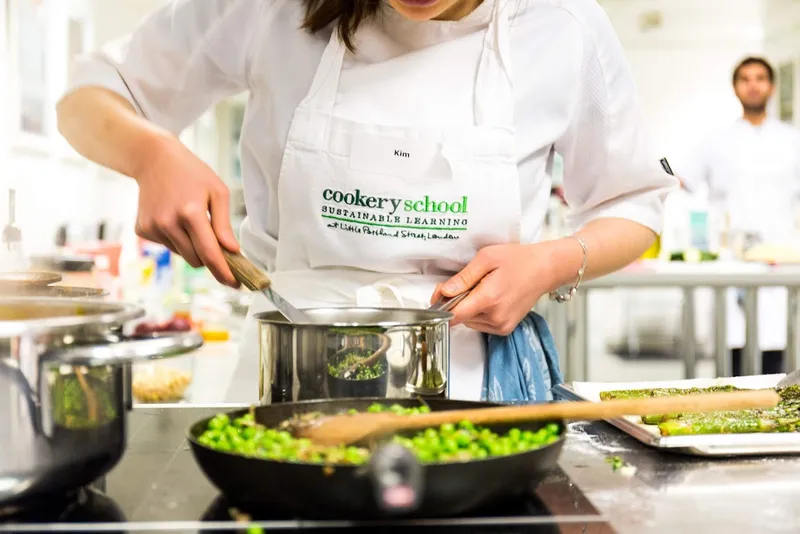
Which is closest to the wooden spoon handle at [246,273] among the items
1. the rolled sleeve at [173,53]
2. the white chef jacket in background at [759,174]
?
the rolled sleeve at [173,53]

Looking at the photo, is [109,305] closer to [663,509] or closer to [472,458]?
[472,458]

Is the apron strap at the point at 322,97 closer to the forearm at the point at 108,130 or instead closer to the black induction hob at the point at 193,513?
the forearm at the point at 108,130

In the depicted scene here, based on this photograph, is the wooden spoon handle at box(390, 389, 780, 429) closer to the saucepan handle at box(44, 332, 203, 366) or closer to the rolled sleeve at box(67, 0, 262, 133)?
the saucepan handle at box(44, 332, 203, 366)

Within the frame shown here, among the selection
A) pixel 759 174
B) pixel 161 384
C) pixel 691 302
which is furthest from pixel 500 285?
pixel 759 174

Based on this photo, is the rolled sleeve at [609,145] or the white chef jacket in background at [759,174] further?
the white chef jacket in background at [759,174]

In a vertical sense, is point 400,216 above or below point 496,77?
below

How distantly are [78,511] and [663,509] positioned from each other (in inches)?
18.4

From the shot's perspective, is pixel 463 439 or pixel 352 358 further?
pixel 352 358

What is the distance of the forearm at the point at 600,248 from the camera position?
4.17 ft

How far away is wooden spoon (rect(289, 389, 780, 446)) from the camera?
0.73m

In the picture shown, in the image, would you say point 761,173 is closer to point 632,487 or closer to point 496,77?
point 496,77

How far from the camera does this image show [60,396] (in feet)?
2.23

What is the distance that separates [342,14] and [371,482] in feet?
2.76

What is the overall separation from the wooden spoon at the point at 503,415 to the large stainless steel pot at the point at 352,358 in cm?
10
